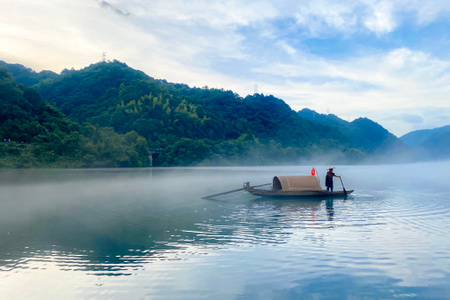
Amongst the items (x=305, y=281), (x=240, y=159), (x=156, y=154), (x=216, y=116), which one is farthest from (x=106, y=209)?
(x=216, y=116)

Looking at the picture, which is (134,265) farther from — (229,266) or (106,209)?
(106,209)

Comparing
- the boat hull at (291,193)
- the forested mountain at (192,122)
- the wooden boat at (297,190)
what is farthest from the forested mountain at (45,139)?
the wooden boat at (297,190)

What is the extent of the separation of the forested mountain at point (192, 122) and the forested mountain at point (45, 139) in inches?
1067

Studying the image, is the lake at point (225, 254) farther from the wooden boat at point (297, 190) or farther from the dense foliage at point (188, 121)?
the dense foliage at point (188, 121)

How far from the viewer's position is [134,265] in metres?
11.0

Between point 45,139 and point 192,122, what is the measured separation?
71775 mm

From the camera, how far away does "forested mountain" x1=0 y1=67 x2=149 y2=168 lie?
276 ft

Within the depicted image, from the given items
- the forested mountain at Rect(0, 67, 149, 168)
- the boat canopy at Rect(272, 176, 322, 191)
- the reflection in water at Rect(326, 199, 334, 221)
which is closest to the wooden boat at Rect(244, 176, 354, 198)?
the boat canopy at Rect(272, 176, 322, 191)

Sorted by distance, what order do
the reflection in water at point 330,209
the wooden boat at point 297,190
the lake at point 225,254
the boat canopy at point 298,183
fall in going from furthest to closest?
the boat canopy at point 298,183 → the wooden boat at point 297,190 → the reflection in water at point 330,209 → the lake at point 225,254

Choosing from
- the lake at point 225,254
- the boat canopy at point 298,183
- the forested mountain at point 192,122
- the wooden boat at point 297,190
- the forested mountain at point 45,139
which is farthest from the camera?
the forested mountain at point 192,122

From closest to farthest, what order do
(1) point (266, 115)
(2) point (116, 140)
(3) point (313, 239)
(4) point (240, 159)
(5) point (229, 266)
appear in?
1. (5) point (229, 266)
2. (3) point (313, 239)
3. (2) point (116, 140)
4. (4) point (240, 159)
5. (1) point (266, 115)

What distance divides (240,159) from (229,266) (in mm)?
132733

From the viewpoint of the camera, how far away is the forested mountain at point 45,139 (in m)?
84.1

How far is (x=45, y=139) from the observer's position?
90.8 metres
